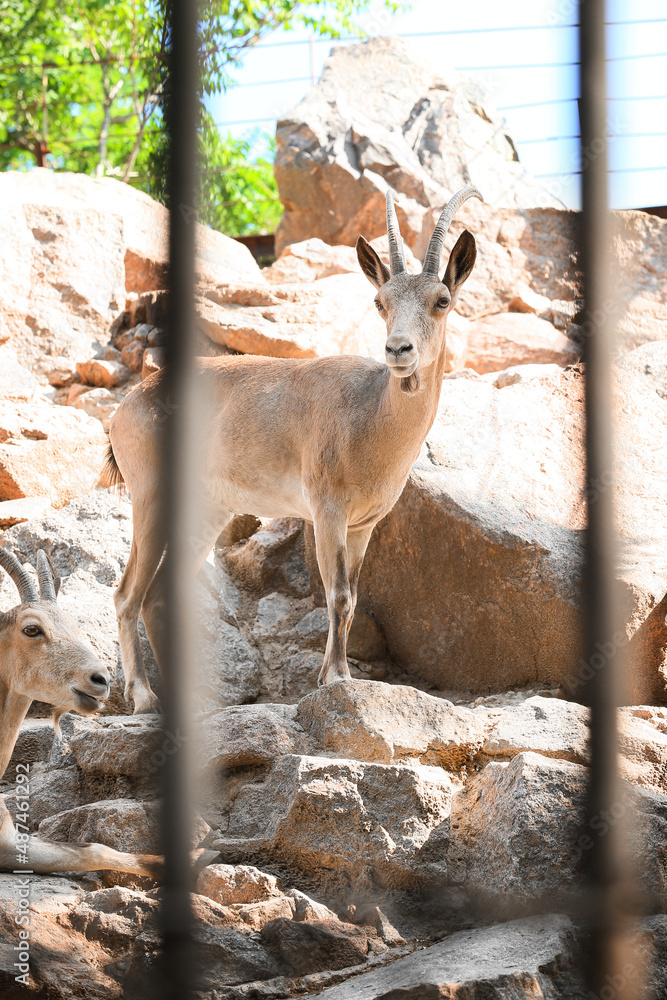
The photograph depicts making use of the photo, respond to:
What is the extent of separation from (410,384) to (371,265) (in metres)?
0.83

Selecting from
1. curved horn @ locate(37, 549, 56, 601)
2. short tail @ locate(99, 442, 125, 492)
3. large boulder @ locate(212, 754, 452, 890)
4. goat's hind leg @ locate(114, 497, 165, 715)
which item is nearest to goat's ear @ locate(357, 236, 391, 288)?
goat's hind leg @ locate(114, 497, 165, 715)

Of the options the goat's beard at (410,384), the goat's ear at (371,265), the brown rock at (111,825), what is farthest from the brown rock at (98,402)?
the brown rock at (111,825)

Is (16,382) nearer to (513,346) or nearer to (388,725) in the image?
(513,346)

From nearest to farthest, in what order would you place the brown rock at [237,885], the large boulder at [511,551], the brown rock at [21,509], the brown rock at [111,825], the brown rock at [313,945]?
the brown rock at [313,945] < the brown rock at [237,885] < the brown rock at [111,825] < the large boulder at [511,551] < the brown rock at [21,509]

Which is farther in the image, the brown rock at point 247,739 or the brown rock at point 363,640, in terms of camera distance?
the brown rock at point 363,640

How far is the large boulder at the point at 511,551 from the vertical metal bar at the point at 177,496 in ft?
9.91

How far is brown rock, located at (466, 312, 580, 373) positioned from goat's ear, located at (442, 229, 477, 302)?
13.3ft

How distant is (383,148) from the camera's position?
38.2 feet

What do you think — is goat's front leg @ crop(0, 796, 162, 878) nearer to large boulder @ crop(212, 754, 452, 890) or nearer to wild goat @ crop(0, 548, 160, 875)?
wild goat @ crop(0, 548, 160, 875)

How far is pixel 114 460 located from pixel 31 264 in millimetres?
3945

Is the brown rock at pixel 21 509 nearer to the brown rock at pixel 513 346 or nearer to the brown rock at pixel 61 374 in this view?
the brown rock at pixel 61 374

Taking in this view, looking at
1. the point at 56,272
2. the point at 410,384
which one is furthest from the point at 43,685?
the point at 56,272

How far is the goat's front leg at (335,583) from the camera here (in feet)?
15.5

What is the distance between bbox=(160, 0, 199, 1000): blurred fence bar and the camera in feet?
5.71
